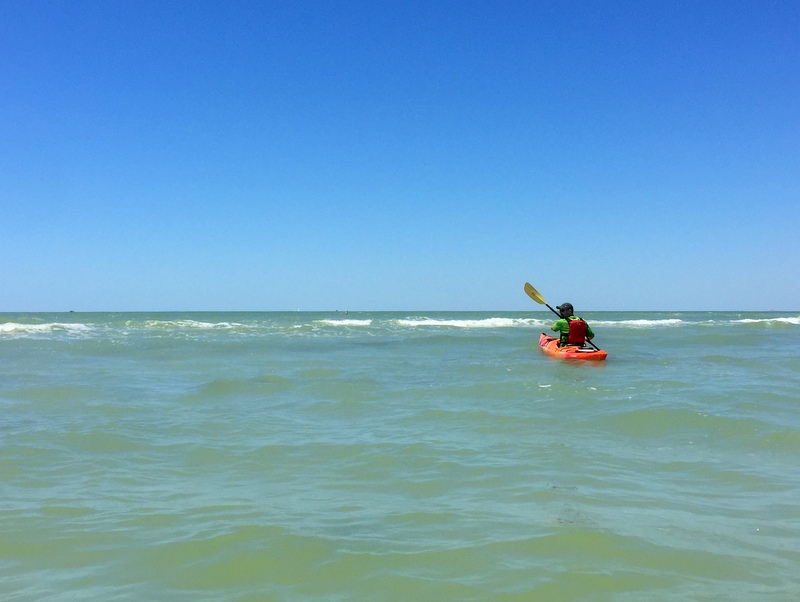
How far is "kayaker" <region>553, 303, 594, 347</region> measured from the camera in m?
14.1

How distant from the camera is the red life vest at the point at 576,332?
14125mm

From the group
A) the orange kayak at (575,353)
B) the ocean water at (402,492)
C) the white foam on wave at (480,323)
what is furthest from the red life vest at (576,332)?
the white foam on wave at (480,323)

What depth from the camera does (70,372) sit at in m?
12.0

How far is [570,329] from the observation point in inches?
559

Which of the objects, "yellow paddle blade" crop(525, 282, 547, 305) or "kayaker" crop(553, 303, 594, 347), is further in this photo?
"yellow paddle blade" crop(525, 282, 547, 305)

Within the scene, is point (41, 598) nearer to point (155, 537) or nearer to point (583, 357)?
point (155, 537)

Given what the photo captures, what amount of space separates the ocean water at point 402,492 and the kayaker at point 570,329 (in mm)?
4394

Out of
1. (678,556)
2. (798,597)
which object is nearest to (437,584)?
(678,556)

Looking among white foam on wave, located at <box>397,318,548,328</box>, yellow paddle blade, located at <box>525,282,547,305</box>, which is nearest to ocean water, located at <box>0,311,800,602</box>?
yellow paddle blade, located at <box>525,282,547,305</box>

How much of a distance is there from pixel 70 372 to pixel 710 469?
11228 millimetres

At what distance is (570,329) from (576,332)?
0.48ft

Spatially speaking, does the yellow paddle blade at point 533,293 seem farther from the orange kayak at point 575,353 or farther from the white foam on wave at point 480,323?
the white foam on wave at point 480,323

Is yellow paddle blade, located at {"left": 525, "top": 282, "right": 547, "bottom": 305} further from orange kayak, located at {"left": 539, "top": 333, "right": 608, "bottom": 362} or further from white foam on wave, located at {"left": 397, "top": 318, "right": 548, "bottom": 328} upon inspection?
white foam on wave, located at {"left": 397, "top": 318, "right": 548, "bottom": 328}

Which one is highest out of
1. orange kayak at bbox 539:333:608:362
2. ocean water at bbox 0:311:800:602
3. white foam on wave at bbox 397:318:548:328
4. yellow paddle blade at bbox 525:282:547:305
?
yellow paddle blade at bbox 525:282:547:305
